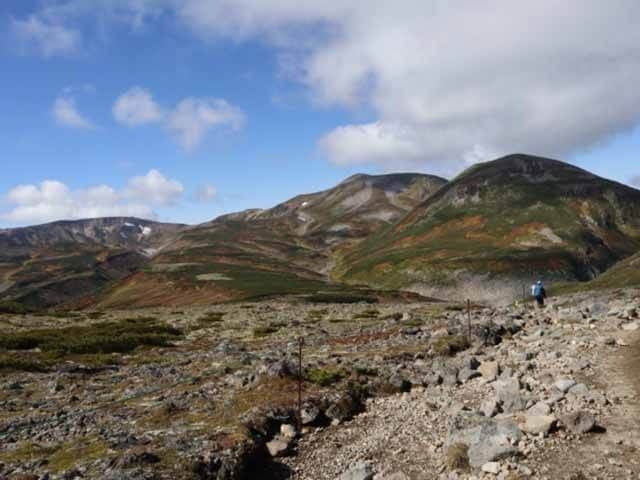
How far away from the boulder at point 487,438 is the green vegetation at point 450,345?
57.2 feet

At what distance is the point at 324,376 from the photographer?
30.1 metres

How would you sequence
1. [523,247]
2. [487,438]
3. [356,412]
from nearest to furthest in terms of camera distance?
[487,438] < [356,412] < [523,247]

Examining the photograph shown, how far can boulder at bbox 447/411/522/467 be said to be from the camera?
17.1 metres

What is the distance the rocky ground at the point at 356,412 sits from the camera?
17781 millimetres

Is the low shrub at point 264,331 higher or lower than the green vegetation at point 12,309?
lower

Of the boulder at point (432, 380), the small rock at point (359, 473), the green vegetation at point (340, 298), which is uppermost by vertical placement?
the green vegetation at point (340, 298)

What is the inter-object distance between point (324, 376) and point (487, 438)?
13.4 metres

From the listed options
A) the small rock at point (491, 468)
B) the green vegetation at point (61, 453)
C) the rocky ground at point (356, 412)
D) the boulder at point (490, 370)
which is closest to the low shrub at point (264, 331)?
the rocky ground at point (356, 412)

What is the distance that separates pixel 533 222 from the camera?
585 ft

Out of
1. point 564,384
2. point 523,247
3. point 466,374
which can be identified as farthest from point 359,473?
point 523,247

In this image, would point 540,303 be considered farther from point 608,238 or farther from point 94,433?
point 608,238

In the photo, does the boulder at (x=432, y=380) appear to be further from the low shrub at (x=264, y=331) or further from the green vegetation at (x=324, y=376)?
the low shrub at (x=264, y=331)

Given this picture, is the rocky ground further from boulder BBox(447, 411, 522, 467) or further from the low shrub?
the low shrub

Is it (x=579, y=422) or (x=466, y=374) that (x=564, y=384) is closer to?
(x=579, y=422)
